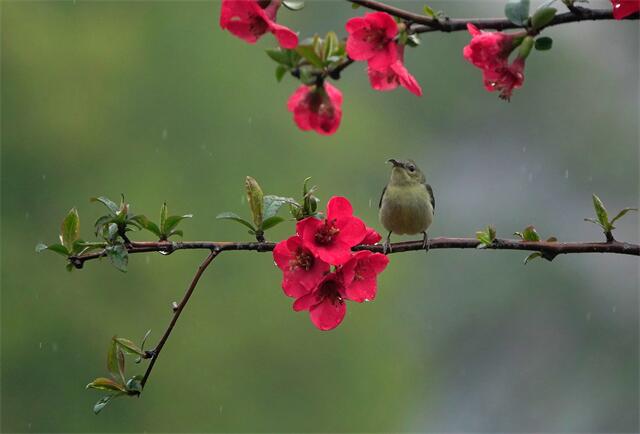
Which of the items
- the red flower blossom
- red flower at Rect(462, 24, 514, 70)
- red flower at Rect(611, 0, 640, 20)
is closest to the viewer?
red flower at Rect(611, 0, 640, 20)

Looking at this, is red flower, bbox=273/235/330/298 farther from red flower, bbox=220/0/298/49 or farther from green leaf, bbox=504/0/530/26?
green leaf, bbox=504/0/530/26

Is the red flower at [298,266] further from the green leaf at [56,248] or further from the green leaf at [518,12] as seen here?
the green leaf at [518,12]

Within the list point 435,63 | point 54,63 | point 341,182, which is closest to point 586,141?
point 435,63

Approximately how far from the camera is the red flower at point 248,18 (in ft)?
5.82

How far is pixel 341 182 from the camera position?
1862 cm

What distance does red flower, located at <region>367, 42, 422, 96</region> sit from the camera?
1.83 meters

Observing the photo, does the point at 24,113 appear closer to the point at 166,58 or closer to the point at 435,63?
the point at 166,58

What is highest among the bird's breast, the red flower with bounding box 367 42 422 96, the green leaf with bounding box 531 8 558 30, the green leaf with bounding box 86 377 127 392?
the green leaf with bounding box 531 8 558 30

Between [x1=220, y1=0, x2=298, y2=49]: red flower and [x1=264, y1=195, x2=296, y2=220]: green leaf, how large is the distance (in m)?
0.32

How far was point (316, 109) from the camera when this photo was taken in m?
1.92

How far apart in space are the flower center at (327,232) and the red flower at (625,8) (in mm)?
640

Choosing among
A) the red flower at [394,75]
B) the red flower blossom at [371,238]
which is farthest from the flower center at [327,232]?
the red flower at [394,75]

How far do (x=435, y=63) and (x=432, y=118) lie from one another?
1613 millimetres

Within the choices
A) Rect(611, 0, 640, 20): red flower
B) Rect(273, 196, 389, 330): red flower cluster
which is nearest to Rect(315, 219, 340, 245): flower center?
Rect(273, 196, 389, 330): red flower cluster
